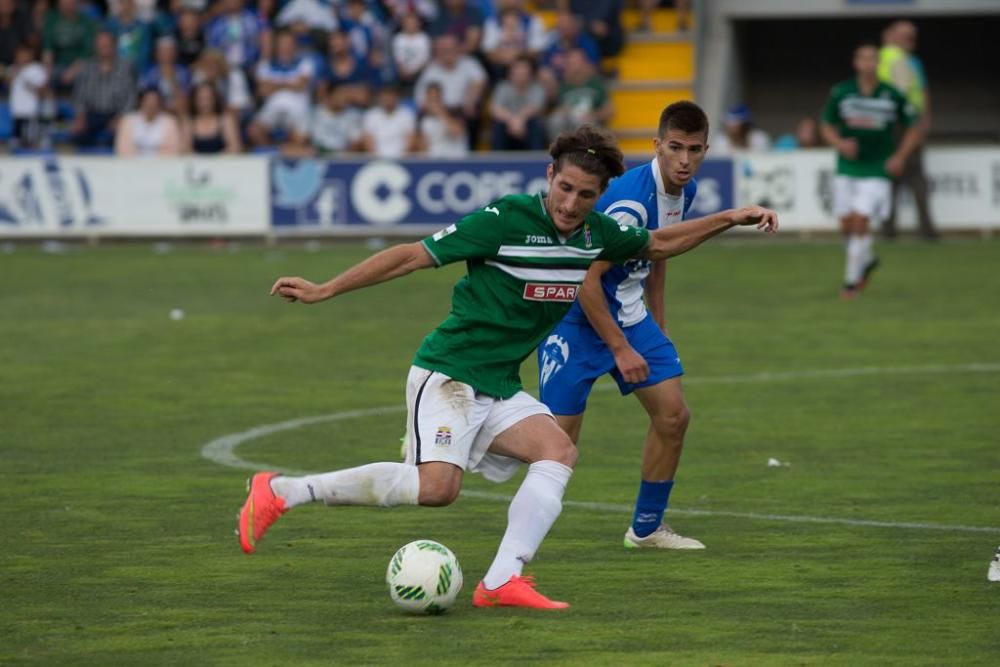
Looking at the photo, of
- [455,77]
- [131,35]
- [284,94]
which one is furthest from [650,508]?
[131,35]

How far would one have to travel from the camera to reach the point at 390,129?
26.3 metres

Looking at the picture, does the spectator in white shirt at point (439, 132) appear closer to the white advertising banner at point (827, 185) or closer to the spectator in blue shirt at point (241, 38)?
the spectator in blue shirt at point (241, 38)

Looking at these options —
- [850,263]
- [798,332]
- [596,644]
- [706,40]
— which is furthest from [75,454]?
[706,40]

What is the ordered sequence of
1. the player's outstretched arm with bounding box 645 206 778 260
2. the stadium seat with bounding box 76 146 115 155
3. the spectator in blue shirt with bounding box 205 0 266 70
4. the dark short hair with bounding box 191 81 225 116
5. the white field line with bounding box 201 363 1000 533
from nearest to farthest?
the player's outstretched arm with bounding box 645 206 778 260 → the white field line with bounding box 201 363 1000 533 → the dark short hair with bounding box 191 81 225 116 → the stadium seat with bounding box 76 146 115 155 → the spectator in blue shirt with bounding box 205 0 266 70

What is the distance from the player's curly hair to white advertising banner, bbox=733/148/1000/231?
17.3 metres

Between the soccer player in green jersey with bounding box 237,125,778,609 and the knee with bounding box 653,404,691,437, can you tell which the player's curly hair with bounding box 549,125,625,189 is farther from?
the knee with bounding box 653,404,691,437

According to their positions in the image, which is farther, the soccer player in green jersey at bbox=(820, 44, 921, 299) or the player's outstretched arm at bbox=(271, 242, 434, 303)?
the soccer player in green jersey at bbox=(820, 44, 921, 299)

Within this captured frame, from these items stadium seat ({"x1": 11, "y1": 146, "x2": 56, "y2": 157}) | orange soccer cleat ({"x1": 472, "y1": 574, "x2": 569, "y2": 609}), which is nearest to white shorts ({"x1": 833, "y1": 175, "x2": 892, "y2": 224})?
stadium seat ({"x1": 11, "y1": 146, "x2": 56, "y2": 157})

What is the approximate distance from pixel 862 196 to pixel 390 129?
8467mm

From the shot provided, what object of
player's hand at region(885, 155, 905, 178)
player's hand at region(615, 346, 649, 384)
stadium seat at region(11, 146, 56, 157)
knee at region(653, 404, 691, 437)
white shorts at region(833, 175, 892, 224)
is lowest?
stadium seat at region(11, 146, 56, 157)

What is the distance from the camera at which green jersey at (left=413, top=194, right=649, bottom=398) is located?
7258 millimetres

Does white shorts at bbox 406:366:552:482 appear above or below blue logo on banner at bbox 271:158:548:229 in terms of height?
above

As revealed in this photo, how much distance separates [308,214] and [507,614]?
1830cm

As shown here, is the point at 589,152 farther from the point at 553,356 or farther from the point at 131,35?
the point at 131,35
